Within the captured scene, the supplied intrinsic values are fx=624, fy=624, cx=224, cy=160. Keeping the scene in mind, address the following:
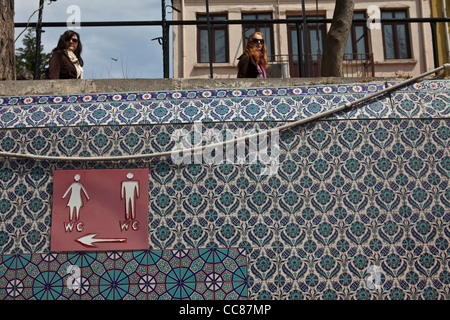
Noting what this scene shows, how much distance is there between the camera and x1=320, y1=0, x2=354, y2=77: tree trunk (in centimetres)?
484

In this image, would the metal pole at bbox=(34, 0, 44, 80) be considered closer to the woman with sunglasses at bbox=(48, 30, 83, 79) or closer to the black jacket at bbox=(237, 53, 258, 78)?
the woman with sunglasses at bbox=(48, 30, 83, 79)

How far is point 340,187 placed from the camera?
3885mm

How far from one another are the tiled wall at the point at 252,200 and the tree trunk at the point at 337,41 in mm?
750

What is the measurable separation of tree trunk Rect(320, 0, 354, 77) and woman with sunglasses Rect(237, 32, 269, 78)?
487 millimetres

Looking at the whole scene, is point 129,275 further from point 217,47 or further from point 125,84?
point 217,47

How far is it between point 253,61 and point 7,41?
6.11 ft

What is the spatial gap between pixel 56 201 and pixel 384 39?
1223 cm

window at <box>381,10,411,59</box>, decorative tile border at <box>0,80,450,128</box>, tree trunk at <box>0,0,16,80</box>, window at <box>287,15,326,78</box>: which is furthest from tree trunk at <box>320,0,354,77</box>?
window at <box>381,10,411,59</box>

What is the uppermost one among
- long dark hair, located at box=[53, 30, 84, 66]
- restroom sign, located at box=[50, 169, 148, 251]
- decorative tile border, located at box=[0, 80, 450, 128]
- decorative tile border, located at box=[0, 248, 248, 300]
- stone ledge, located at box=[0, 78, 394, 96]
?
long dark hair, located at box=[53, 30, 84, 66]

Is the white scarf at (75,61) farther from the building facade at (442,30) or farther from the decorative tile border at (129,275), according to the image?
the building facade at (442,30)

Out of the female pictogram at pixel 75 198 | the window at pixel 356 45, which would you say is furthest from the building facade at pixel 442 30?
the female pictogram at pixel 75 198
